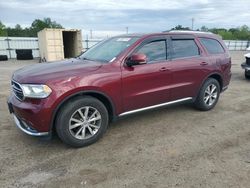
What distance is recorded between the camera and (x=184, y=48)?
514cm

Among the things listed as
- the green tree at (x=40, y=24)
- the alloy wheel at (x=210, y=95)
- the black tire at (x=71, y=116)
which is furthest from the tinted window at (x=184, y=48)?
the green tree at (x=40, y=24)

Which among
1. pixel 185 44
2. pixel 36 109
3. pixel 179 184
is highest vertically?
pixel 185 44

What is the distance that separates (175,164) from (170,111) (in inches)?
92.8

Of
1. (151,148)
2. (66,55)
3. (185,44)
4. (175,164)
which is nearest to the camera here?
(175,164)

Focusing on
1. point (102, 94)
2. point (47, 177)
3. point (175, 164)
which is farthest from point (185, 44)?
point (47, 177)

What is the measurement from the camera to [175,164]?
335 cm

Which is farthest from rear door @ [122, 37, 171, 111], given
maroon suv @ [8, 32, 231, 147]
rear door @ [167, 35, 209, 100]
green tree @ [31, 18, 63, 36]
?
green tree @ [31, 18, 63, 36]

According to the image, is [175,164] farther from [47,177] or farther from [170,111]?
[170,111]

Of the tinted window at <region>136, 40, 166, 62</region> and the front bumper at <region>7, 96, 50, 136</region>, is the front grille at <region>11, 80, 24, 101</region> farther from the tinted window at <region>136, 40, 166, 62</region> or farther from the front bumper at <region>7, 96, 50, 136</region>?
the tinted window at <region>136, 40, 166, 62</region>

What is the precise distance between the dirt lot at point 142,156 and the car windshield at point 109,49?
133 centimetres

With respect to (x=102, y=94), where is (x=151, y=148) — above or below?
below

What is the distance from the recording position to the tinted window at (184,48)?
16.2ft

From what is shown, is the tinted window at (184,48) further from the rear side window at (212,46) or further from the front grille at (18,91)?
the front grille at (18,91)

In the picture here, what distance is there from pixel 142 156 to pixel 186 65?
2267 millimetres
